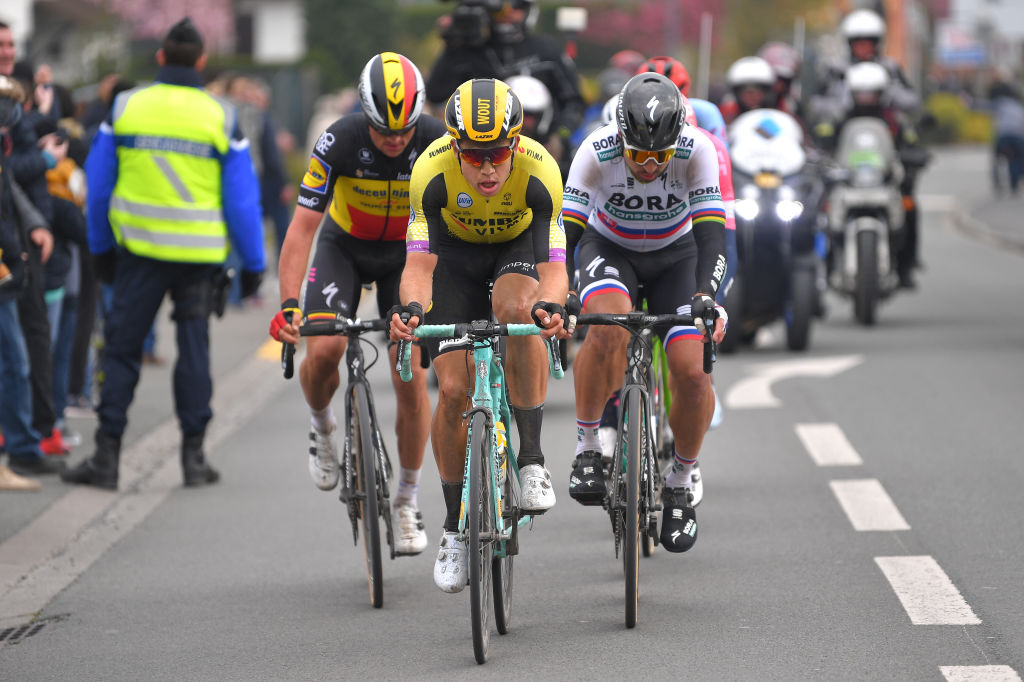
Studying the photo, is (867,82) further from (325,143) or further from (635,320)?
(635,320)

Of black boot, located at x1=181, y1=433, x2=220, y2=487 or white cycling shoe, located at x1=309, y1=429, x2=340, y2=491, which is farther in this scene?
black boot, located at x1=181, y1=433, x2=220, y2=487

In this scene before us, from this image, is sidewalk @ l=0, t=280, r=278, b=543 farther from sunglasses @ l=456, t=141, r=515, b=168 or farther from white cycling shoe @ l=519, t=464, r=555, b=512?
sunglasses @ l=456, t=141, r=515, b=168

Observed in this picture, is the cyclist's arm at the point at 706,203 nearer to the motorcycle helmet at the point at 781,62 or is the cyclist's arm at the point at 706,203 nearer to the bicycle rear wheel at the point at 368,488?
the bicycle rear wheel at the point at 368,488

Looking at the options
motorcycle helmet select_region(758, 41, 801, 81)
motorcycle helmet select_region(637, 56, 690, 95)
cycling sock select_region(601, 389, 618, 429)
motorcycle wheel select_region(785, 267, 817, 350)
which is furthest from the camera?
motorcycle helmet select_region(758, 41, 801, 81)

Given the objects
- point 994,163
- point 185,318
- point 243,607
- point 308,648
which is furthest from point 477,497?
point 994,163

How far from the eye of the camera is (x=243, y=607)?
7367mm

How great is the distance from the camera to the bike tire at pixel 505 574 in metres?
6.57

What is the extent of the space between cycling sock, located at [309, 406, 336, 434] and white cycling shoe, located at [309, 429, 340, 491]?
0.02 m

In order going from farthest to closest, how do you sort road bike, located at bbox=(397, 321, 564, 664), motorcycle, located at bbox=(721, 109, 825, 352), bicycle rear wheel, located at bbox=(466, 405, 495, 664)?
motorcycle, located at bbox=(721, 109, 825, 352) < road bike, located at bbox=(397, 321, 564, 664) < bicycle rear wheel, located at bbox=(466, 405, 495, 664)

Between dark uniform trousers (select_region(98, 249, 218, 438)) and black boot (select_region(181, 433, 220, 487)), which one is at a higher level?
dark uniform trousers (select_region(98, 249, 218, 438))

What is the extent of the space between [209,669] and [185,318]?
12.7 ft

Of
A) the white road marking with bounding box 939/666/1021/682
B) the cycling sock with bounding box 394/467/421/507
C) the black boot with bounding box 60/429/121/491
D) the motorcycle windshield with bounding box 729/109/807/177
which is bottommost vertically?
the black boot with bounding box 60/429/121/491

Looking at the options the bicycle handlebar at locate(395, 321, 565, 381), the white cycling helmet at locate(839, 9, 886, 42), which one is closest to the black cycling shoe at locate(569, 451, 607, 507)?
the bicycle handlebar at locate(395, 321, 565, 381)

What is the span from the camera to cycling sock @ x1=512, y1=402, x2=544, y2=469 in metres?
7.00
